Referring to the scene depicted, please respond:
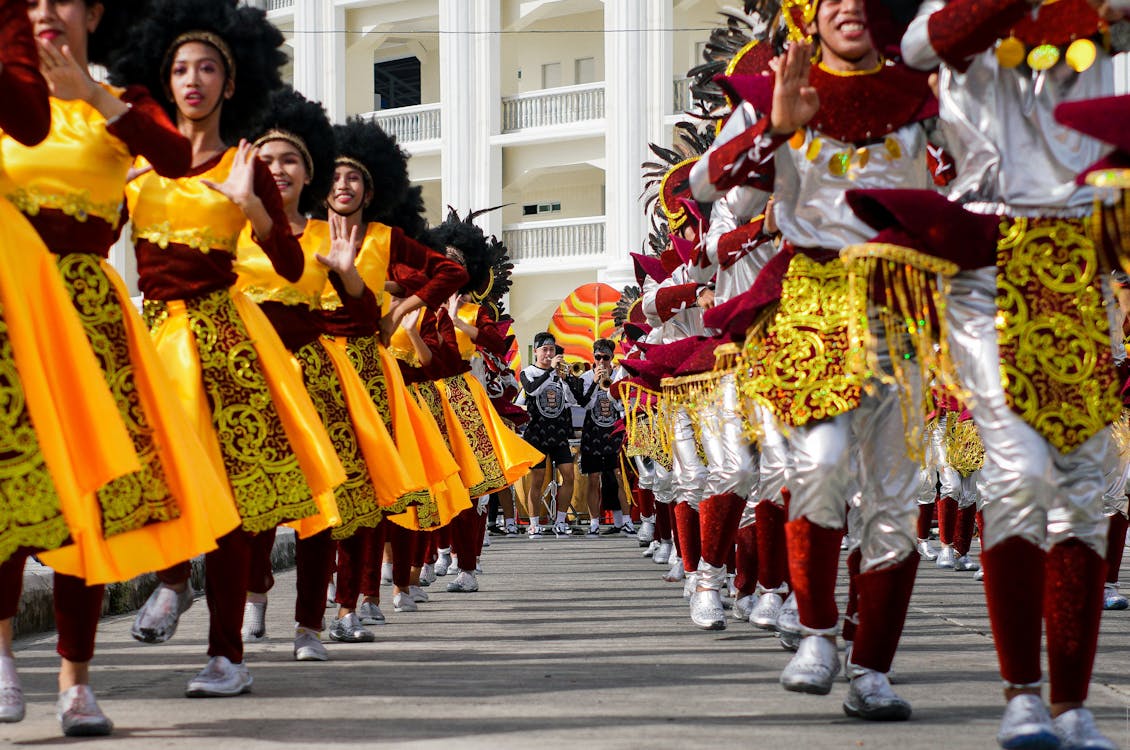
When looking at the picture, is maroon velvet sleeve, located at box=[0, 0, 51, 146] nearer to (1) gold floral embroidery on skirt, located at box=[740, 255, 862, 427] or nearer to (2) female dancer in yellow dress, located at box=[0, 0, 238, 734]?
(2) female dancer in yellow dress, located at box=[0, 0, 238, 734]

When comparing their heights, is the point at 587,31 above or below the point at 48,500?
above

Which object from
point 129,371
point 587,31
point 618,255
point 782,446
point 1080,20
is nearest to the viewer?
point 1080,20

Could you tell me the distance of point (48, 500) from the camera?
371 centimetres

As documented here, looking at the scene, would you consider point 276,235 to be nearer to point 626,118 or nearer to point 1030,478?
point 1030,478

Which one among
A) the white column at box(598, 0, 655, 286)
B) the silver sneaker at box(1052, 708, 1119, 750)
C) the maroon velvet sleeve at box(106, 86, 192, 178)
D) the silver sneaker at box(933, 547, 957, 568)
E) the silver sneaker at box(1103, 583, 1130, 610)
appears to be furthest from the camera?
the white column at box(598, 0, 655, 286)

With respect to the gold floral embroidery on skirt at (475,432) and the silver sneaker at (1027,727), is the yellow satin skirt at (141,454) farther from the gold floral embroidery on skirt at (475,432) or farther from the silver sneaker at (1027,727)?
Result: the gold floral embroidery on skirt at (475,432)

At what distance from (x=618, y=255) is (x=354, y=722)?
1256 inches

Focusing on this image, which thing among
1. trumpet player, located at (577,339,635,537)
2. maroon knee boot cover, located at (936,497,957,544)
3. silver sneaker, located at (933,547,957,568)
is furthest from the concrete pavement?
trumpet player, located at (577,339,635,537)

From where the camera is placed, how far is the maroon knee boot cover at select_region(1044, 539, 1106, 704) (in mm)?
3641

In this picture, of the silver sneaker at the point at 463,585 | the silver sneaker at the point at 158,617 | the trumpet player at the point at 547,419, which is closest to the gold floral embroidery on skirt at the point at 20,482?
the silver sneaker at the point at 158,617

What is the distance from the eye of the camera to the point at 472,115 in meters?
38.5

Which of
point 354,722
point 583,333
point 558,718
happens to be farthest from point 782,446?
point 583,333

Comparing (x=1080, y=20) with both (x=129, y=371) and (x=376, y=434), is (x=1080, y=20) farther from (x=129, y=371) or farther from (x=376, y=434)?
(x=376, y=434)

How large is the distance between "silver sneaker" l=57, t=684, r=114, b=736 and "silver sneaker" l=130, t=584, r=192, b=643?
0.92 metres
